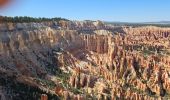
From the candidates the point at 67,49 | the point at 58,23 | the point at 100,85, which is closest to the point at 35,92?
the point at 100,85

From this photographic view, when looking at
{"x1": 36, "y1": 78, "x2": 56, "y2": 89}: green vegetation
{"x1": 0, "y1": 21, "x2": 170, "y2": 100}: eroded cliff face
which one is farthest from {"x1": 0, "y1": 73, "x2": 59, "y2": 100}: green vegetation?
{"x1": 36, "y1": 78, "x2": 56, "y2": 89}: green vegetation

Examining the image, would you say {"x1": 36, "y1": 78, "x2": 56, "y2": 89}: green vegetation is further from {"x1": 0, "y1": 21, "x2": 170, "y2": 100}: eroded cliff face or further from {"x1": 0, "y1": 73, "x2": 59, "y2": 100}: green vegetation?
{"x1": 0, "y1": 73, "x2": 59, "y2": 100}: green vegetation

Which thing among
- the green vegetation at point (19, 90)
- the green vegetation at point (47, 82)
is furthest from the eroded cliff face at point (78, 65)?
the green vegetation at point (19, 90)

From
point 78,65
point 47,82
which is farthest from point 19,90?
point 78,65

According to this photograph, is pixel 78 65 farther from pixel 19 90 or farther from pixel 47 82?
pixel 19 90

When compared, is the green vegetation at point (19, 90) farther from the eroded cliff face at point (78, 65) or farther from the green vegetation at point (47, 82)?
the green vegetation at point (47, 82)

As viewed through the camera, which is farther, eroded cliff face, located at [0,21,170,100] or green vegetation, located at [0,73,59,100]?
eroded cliff face, located at [0,21,170,100]

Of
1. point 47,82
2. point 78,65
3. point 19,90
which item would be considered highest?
point 19,90

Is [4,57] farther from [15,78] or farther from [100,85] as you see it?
[100,85]
